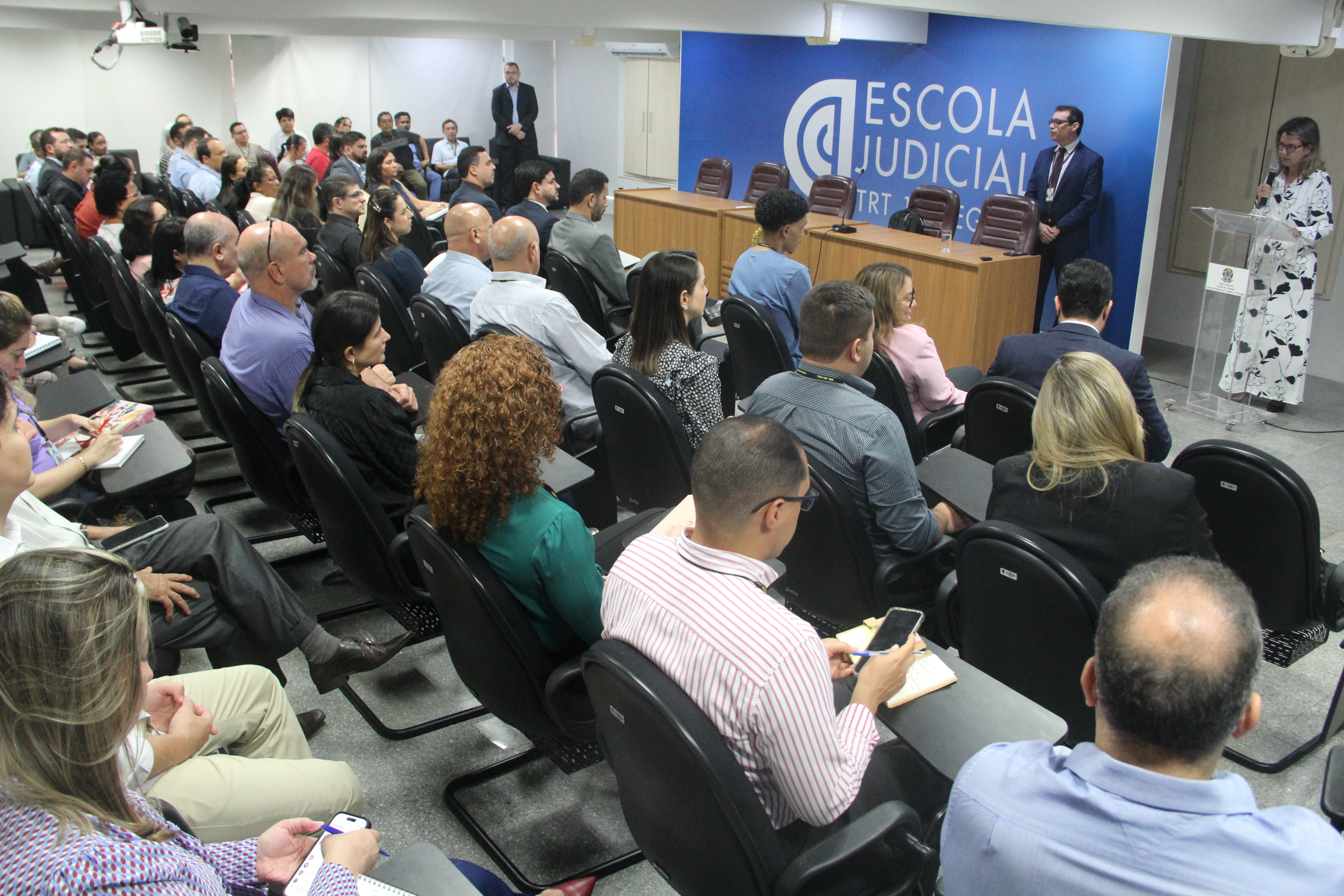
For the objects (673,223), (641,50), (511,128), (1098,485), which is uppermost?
(641,50)

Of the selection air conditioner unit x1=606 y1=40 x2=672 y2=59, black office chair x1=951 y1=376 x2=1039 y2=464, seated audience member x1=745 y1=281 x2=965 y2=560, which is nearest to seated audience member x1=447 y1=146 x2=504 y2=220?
black office chair x1=951 y1=376 x2=1039 y2=464

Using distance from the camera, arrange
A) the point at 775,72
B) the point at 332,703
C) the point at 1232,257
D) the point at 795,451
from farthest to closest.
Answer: the point at 775,72 → the point at 1232,257 → the point at 332,703 → the point at 795,451

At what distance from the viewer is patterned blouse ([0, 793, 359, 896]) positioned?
1.19 m

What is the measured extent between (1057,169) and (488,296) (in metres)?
4.66

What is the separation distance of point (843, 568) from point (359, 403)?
1.41 metres

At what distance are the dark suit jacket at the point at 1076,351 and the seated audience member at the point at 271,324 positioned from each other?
8.09ft

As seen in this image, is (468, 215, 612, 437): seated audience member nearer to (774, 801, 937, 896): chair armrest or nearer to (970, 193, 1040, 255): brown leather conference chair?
Answer: (774, 801, 937, 896): chair armrest

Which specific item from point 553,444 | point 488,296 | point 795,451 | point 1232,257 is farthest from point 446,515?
point 1232,257

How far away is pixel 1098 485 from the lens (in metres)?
2.20

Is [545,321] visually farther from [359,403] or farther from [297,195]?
[297,195]

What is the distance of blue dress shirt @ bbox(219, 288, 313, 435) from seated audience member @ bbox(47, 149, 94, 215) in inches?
214

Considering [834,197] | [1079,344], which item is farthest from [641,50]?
[1079,344]

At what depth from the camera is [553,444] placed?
7.36 feet

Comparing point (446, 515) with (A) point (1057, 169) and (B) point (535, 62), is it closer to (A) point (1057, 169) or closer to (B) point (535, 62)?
(A) point (1057, 169)
